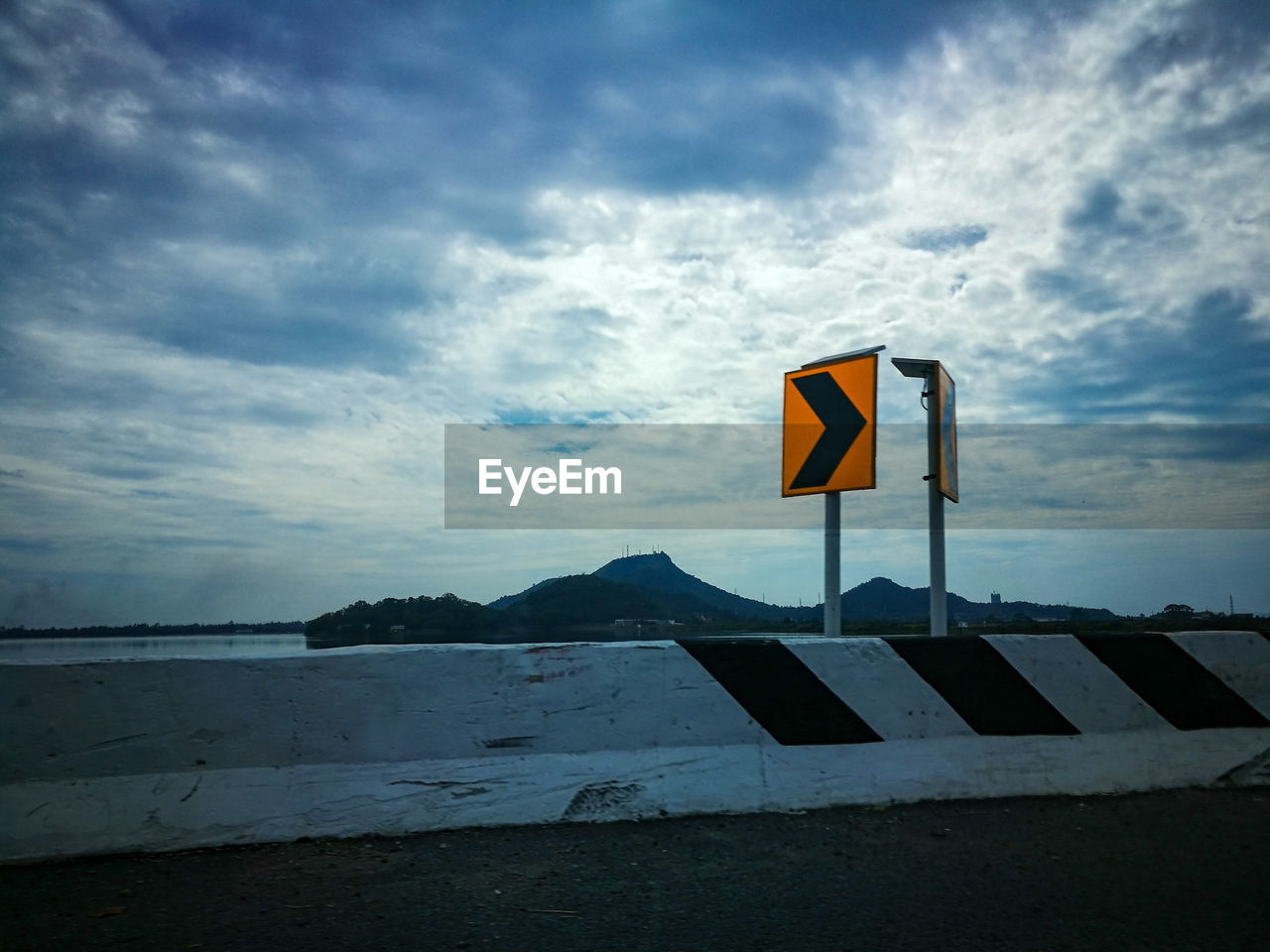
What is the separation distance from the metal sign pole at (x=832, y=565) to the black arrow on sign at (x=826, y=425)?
22 cm

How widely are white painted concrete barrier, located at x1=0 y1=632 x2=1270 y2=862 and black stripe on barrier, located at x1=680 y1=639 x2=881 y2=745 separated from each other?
0.01 m

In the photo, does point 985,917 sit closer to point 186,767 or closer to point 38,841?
point 186,767

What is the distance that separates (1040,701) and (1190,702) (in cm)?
A: 108

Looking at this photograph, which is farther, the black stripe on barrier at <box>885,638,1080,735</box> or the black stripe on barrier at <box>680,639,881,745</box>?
the black stripe on barrier at <box>885,638,1080,735</box>

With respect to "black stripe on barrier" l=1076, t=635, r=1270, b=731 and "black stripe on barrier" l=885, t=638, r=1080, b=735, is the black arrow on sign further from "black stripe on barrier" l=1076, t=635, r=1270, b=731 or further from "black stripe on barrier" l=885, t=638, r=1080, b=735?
"black stripe on barrier" l=1076, t=635, r=1270, b=731

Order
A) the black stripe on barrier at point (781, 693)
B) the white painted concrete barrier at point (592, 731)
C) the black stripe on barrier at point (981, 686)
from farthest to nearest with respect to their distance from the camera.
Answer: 1. the black stripe on barrier at point (981, 686)
2. the black stripe on barrier at point (781, 693)
3. the white painted concrete barrier at point (592, 731)

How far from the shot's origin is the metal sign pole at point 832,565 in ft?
23.2

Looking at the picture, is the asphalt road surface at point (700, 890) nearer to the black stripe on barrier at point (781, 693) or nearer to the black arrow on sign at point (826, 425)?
the black stripe on barrier at point (781, 693)

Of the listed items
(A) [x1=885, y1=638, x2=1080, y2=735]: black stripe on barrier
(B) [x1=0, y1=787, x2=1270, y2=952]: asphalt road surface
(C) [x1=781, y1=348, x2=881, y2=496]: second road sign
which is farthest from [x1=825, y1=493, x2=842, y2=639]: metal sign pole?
(B) [x1=0, y1=787, x2=1270, y2=952]: asphalt road surface

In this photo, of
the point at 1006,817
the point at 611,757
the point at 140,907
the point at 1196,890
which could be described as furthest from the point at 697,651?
the point at 140,907

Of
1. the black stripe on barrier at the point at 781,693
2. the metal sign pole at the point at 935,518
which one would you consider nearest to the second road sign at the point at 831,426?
the metal sign pole at the point at 935,518

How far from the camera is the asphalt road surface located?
11.0ft

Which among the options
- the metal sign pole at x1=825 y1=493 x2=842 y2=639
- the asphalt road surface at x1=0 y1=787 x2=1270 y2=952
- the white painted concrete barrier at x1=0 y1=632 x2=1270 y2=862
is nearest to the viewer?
the asphalt road surface at x1=0 y1=787 x2=1270 y2=952

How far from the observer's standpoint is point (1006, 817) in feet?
16.4
